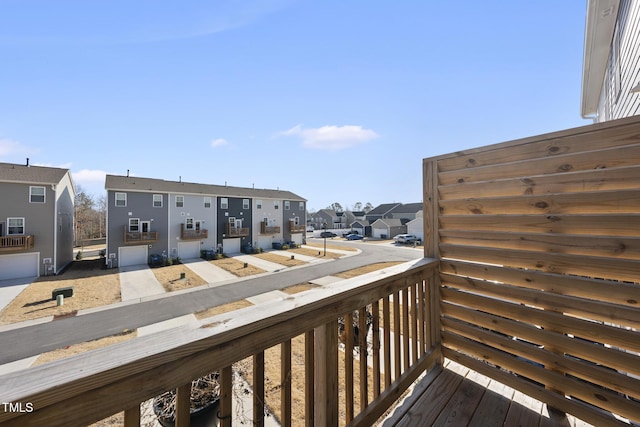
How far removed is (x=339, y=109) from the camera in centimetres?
1024

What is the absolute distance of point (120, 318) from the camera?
7129 millimetres

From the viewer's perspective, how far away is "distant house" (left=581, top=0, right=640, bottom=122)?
2.52 metres

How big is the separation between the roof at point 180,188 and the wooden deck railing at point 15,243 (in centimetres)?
386

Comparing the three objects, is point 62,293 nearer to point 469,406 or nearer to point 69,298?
point 69,298

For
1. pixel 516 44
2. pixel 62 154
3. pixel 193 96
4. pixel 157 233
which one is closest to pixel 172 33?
pixel 193 96

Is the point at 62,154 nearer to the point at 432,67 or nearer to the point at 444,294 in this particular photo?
the point at 432,67

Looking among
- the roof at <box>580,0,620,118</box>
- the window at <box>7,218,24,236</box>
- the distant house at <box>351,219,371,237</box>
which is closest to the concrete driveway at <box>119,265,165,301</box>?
the window at <box>7,218,24,236</box>

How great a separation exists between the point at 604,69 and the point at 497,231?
5.12 metres

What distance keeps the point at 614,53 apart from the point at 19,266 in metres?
19.9

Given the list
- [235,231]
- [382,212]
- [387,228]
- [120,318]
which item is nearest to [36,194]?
[120,318]

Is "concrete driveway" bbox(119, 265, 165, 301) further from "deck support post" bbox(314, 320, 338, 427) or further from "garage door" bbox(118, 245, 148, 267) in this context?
"deck support post" bbox(314, 320, 338, 427)

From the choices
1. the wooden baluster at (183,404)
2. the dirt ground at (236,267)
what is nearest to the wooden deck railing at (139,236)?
the dirt ground at (236,267)

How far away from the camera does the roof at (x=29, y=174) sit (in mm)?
11080

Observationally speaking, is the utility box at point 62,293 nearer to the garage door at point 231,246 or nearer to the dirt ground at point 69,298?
the dirt ground at point 69,298
